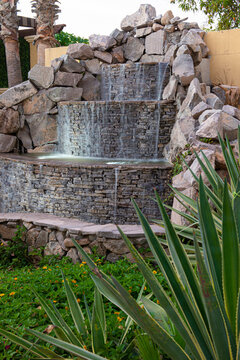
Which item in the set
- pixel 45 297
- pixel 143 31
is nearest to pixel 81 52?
pixel 143 31

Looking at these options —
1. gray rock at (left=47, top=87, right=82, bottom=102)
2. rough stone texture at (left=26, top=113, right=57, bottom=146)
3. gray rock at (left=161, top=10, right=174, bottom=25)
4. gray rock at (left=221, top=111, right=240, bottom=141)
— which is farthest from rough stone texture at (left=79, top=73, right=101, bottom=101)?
gray rock at (left=221, top=111, right=240, bottom=141)

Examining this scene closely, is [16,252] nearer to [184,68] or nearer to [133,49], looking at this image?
[184,68]

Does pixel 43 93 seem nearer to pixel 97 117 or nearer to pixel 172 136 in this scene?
pixel 97 117

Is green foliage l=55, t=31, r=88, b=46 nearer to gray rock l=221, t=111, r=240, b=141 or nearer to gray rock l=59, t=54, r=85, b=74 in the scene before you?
gray rock l=59, t=54, r=85, b=74

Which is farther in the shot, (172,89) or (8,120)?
(8,120)

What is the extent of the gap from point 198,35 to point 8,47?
280 inches

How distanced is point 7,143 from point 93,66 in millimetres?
3345

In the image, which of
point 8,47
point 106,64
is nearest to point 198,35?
point 106,64

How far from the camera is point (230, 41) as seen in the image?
31.2ft

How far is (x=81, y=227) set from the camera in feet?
13.9

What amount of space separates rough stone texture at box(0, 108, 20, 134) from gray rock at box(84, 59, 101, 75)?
2.43 m

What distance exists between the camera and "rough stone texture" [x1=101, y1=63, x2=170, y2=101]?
9.60m

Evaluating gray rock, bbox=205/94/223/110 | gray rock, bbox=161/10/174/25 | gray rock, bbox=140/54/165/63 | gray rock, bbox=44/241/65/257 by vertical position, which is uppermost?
gray rock, bbox=161/10/174/25

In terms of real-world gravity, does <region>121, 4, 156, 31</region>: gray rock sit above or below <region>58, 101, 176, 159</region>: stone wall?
above
